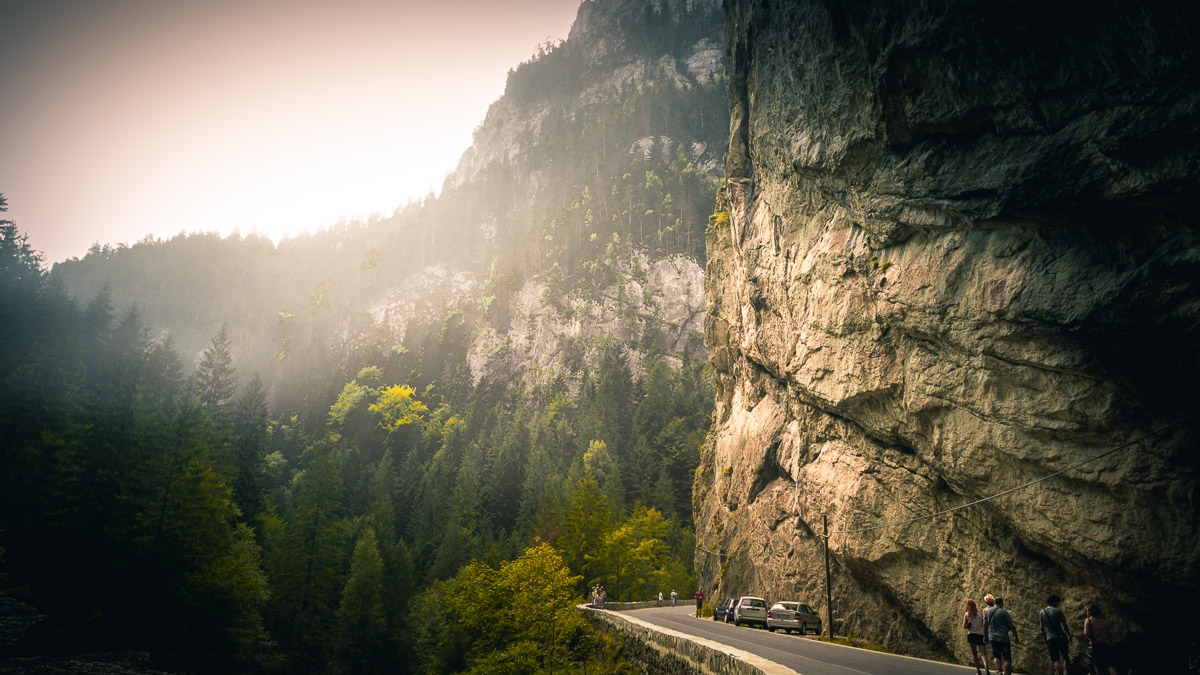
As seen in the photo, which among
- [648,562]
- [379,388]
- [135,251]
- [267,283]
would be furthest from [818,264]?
[135,251]

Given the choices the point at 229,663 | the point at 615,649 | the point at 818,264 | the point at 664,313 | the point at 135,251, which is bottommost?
the point at 229,663

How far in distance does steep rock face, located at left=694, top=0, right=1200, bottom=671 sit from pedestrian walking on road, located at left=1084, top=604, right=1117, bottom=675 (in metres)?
2.52

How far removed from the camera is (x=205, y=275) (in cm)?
18650

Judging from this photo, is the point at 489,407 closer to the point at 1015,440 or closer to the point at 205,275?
the point at 1015,440

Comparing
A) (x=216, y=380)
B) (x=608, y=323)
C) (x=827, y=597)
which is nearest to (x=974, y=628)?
(x=827, y=597)

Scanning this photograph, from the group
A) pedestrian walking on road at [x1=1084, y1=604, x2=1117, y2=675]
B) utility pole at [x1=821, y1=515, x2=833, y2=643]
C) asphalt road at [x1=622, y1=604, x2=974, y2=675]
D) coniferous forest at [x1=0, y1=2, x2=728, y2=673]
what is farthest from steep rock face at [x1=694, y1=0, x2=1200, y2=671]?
coniferous forest at [x1=0, y1=2, x2=728, y2=673]

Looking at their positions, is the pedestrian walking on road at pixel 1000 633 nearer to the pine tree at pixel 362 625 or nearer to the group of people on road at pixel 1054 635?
the group of people on road at pixel 1054 635

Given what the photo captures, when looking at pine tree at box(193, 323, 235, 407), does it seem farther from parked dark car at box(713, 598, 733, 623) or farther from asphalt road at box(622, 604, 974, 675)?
asphalt road at box(622, 604, 974, 675)

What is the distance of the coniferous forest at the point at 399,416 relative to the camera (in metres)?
30.2

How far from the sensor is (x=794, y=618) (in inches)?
822

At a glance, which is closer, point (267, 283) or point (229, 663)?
point (229, 663)

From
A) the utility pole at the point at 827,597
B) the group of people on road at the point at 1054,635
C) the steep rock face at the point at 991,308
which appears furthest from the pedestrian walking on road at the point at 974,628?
the utility pole at the point at 827,597

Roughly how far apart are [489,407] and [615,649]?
284 feet

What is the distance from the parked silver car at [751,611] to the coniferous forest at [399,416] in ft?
19.1
